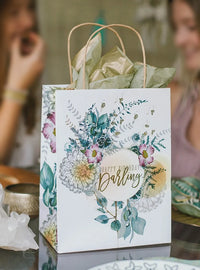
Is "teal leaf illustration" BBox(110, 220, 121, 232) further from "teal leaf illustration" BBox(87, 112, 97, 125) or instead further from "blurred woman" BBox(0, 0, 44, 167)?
"blurred woman" BBox(0, 0, 44, 167)

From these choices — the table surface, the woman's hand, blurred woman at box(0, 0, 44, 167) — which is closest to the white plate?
the table surface

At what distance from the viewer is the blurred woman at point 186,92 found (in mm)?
2482

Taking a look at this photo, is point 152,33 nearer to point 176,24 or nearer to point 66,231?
point 176,24

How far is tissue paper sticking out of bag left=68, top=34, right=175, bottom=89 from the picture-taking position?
96 cm

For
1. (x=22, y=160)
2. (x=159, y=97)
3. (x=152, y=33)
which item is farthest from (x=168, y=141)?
(x=152, y=33)

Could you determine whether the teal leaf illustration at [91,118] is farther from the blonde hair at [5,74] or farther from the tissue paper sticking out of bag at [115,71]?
the blonde hair at [5,74]

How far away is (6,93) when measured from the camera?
10.3 feet

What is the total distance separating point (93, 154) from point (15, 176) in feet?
1.65

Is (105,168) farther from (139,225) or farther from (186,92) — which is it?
(186,92)

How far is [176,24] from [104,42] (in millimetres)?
516

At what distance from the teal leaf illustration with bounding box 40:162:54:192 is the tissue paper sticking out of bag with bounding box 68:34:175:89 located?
17 centimetres

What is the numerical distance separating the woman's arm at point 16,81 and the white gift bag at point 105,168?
2.19m

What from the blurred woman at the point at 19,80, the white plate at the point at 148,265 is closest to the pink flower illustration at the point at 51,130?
the white plate at the point at 148,265

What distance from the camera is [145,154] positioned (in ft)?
3.17
